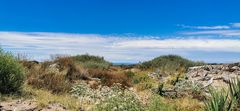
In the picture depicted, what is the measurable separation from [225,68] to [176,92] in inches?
191

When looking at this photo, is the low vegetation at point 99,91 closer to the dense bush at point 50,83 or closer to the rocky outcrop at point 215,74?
the dense bush at point 50,83

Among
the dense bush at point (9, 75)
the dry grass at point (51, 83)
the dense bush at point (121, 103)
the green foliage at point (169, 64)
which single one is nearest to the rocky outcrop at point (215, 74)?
the dry grass at point (51, 83)

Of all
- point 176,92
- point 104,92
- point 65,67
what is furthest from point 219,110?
point 65,67

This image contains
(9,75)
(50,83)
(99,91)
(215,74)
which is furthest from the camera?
(215,74)

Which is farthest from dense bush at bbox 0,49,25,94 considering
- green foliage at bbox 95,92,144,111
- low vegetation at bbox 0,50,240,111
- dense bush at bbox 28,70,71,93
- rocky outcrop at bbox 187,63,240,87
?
rocky outcrop at bbox 187,63,240,87

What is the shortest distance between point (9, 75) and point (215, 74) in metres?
9.41

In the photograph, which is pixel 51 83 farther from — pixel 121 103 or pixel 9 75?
pixel 121 103

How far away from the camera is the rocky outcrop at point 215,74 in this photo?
2041 cm

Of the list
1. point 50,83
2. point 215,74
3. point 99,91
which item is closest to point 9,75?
point 50,83

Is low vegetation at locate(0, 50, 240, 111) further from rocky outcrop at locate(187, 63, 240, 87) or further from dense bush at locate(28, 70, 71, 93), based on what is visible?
rocky outcrop at locate(187, 63, 240, 87)

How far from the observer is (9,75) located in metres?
16.0

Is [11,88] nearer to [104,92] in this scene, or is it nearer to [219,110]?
[104,92]

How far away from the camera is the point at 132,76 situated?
2602 cm

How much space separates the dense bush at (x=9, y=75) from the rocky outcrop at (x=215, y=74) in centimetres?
724
